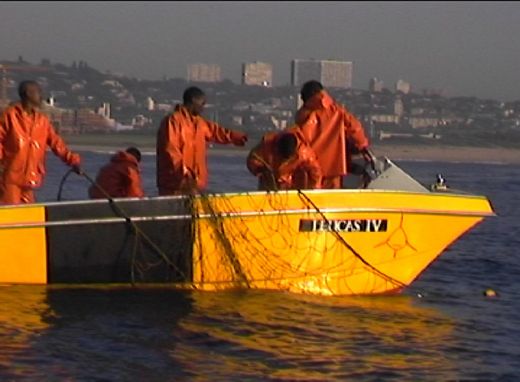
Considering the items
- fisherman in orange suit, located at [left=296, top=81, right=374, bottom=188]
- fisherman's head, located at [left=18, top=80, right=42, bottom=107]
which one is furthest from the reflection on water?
fisherman's head, located at [left=18, top=80, right=42, bottom=107]

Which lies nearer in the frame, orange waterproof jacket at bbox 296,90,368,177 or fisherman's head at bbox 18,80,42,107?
fisherman's head at bbox 18,80,42,107

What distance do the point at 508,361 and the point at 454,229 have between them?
2691mm

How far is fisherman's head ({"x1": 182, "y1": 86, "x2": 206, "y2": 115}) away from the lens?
1353cm

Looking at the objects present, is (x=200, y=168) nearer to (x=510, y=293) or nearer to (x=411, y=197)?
(x=411, y=197)

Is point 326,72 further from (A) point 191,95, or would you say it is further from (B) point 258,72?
(A) point 191,95

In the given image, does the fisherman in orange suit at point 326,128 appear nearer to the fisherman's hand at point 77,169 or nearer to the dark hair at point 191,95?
the dark hair at point 191,95

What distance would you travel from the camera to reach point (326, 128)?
13867 millimetres

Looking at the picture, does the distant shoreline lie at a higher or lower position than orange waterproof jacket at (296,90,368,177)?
lower

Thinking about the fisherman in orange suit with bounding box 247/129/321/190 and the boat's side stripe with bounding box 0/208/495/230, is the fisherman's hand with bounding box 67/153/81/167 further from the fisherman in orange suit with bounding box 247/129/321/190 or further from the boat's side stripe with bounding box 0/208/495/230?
the fisherman in orange suit with bounding box 247/129/321/190

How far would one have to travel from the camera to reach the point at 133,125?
74312 millimetres

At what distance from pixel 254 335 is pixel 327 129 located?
2.87 metres

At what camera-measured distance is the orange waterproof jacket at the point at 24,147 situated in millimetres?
13023

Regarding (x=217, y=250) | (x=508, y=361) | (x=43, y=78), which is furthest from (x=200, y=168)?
(x=43, y=78)

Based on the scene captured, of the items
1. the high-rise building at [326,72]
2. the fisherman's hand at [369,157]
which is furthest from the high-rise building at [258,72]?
the fisherman's hand at [369,157]
